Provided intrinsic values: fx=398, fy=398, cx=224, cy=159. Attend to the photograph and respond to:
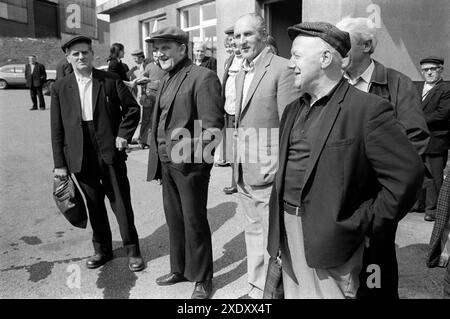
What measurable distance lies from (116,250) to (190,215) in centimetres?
139

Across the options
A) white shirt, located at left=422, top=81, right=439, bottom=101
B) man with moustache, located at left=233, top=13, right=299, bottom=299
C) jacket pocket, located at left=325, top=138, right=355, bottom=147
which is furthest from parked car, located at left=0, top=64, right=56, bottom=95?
jacket pocket, located at left=325, top=138, right=355, bottom=147

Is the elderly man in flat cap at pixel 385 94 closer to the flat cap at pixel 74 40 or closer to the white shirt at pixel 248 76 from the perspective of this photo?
the white shirt at pixel 248 76

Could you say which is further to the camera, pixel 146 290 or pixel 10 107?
pixel 10 107

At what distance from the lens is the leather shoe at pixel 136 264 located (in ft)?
12.0

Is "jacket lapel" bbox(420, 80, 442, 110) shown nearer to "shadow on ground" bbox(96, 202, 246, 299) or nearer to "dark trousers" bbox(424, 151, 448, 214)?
"dark trousers" bbox(424, 151, 448, 214)

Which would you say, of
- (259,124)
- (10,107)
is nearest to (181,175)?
(259,124)

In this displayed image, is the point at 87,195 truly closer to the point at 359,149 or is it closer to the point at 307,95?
the point at 307,95

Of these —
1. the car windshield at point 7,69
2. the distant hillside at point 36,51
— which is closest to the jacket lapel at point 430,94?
the car windshield at point 7,69

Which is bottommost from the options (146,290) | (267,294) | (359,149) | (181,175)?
(146,290)

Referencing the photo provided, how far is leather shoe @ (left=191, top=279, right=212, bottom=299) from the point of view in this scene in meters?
3.13

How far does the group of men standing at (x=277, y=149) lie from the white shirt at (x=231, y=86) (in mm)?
31
